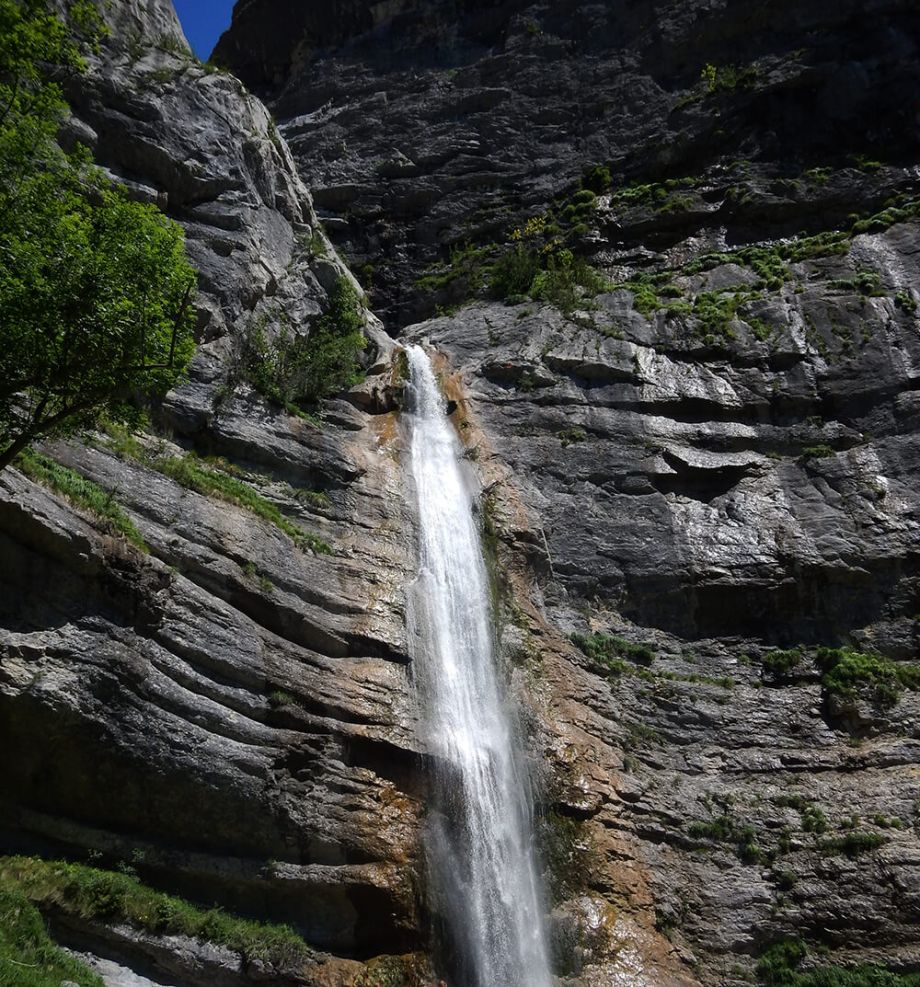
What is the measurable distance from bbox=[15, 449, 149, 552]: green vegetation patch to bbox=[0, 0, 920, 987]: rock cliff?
0.39 metres

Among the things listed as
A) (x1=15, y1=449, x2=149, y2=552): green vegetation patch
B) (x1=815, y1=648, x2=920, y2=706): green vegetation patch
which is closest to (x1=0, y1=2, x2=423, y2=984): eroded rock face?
(x1=15, y1=449, x2=149, y2=552): green vegetation patch

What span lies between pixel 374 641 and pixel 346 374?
29.4 ft

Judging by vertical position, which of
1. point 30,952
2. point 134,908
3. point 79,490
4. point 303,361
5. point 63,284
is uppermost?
point 303,361

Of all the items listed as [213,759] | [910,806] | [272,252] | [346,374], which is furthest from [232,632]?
[272,252]

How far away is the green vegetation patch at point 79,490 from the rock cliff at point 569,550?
385 millimetres

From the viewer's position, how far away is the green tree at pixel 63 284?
410 inches

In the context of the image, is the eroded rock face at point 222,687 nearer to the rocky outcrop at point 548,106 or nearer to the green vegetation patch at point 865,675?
the green vegetation patch at point 865,675

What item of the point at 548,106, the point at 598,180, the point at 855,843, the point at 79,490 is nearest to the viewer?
the point at 79,490

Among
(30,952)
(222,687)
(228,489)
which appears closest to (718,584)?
(228,489)

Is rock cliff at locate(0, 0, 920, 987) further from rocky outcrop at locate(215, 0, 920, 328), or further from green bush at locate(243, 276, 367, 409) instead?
green bush at locate(243, 276, 367, 409)

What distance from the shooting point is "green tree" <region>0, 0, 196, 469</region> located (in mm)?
10422

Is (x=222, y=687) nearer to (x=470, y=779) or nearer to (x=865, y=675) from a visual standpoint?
(x=470, y=779)

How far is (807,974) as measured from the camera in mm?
12906

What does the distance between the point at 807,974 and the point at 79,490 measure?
12856mm
